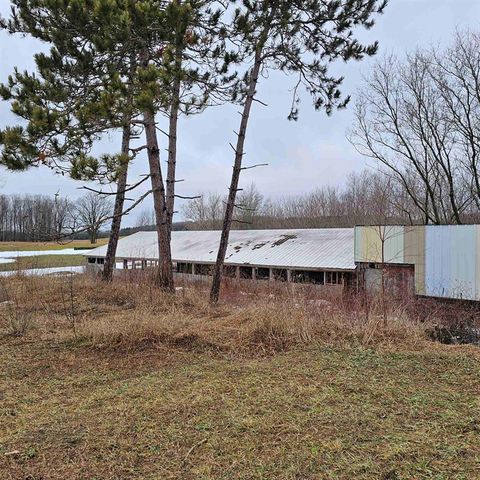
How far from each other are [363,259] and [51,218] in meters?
17.9

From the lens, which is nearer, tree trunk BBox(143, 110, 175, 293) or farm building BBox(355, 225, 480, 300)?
tree trunk BBox(143, 110, 175, 293)

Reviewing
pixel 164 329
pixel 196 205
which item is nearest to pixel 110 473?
pixel 164 329

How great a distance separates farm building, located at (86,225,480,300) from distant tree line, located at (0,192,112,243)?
3036mm

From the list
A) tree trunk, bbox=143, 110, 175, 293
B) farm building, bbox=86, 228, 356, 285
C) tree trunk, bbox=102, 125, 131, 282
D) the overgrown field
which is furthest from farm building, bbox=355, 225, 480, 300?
the overgrown field

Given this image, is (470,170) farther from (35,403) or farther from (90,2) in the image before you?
(35,403)

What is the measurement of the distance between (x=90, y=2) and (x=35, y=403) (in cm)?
638

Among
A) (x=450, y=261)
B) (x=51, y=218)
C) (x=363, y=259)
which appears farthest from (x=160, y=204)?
(x=51, y=218)

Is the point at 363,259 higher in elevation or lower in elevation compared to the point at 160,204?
lower

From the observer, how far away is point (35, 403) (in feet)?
11.1

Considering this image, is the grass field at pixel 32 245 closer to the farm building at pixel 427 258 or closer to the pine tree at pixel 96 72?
the pine tree at pixel 96 72

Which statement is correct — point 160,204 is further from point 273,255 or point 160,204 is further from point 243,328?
point 273,255

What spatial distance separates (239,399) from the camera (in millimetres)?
3318

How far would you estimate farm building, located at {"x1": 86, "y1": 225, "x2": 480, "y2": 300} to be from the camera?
49.3ft

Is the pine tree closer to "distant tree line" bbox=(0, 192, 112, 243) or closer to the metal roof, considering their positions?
"distant tree line" bbox=(0, 192, 112, 243)
